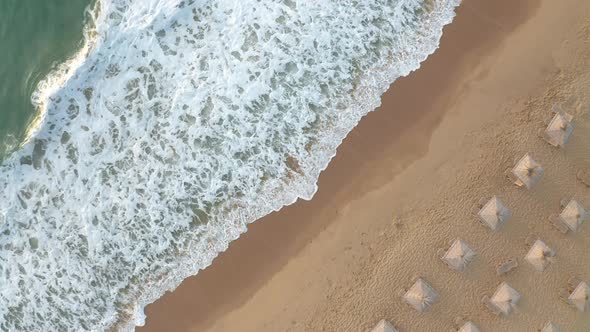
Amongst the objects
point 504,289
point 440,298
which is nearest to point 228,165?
point 440,298

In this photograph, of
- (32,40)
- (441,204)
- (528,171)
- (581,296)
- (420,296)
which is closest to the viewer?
(528,171)

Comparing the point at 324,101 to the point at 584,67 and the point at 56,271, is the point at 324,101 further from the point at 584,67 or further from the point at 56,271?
the point at 56,271

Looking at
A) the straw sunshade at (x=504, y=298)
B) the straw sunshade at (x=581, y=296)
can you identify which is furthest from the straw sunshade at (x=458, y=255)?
the straw sunshade at (x=581, y=296)

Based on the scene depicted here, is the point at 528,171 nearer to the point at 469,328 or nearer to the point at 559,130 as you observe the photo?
the point at 559,130

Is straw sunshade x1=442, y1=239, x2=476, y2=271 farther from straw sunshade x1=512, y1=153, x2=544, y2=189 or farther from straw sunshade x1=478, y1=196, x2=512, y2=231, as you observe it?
straw sunshade x1=512, y1=153, x2=544, y2=189

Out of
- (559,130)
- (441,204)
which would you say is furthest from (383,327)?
(559,130)

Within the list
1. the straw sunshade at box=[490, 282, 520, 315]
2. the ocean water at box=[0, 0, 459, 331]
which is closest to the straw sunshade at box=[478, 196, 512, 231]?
the straw sunshade at box=[490, 282, 520, 315]
